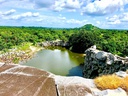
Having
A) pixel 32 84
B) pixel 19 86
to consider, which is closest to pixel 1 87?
pixel 19 86

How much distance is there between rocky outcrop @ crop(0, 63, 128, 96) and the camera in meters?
4.39

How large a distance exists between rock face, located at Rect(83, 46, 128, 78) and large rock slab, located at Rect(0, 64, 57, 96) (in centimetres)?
1284

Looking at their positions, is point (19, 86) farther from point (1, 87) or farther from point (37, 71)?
point (37, 71)

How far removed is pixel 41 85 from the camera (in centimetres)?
481

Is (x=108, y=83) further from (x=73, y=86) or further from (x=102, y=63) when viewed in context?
(x=102, y=63)

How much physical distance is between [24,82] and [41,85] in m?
0.49

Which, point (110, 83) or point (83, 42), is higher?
point (110, 83)

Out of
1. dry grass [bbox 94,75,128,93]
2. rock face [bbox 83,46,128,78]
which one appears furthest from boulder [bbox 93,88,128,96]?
rock face [bbox 83,46,128,78]

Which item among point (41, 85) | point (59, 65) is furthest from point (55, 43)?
point (41, 85)

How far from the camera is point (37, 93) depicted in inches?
172

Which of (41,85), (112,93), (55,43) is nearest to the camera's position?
(112,93)

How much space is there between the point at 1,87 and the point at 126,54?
107ft

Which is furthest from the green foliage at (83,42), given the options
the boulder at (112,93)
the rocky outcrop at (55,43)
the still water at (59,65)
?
the boulder at (112,93)

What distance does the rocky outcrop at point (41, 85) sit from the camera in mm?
4391
